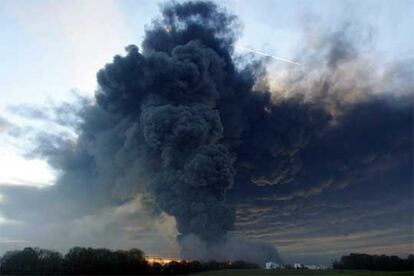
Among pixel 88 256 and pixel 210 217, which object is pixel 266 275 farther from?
pixel 88 256

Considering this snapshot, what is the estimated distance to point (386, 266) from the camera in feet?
307

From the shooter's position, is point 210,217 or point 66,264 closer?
point 210,217

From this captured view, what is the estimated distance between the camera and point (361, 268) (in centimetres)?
9994

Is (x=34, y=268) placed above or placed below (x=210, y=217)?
below

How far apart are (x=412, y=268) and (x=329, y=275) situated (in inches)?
836

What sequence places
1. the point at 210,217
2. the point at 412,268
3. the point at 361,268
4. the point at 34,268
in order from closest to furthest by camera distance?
the point at 210,217, the point at 34,268, the point at 412,268, the point at 361,268

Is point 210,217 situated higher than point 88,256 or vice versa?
point 210,217

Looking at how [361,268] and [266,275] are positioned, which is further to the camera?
[361,268]

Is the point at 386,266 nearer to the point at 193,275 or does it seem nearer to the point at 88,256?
the point at 193,275

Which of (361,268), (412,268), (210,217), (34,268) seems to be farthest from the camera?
(361,268)

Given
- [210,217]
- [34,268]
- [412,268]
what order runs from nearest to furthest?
[210,217]
[34,268]
[412,268]

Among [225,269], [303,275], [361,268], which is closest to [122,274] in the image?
[225,269]

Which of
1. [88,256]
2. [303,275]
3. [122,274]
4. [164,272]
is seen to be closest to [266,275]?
[303,275]

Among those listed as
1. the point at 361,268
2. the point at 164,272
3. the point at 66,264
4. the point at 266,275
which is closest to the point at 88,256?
the point at 66,264
